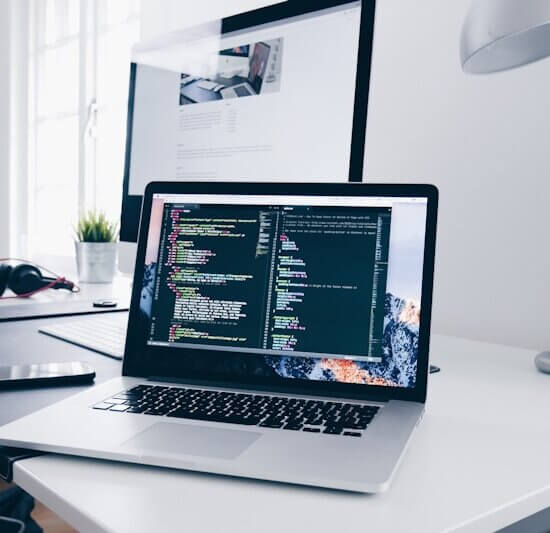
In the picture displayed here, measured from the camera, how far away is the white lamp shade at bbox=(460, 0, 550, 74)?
1.85ft

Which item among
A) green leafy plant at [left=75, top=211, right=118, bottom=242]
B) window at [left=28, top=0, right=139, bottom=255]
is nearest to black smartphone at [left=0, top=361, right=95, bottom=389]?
green leafy plant at [left=75, top=211, right=118, bottom=242]

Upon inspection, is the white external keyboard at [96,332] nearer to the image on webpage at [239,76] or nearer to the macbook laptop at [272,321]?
the macbook laptop at [272,321]

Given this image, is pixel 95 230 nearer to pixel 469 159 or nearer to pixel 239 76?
pixel 239 76

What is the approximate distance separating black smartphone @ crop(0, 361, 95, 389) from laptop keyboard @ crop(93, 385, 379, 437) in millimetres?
70

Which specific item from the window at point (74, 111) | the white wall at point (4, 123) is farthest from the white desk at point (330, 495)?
the white wall at point (4, 123)

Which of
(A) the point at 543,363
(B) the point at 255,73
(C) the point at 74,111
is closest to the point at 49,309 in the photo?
(B) the point at 255,73

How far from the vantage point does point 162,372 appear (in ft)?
2.12

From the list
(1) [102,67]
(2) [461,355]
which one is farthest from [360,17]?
(1) [102,67]

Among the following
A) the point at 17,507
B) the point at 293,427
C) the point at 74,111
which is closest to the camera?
the point at 293,427

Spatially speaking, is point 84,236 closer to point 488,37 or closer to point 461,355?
point 461,355

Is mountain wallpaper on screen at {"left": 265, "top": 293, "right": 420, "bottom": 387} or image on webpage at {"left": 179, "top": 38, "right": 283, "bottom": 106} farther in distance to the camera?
image on webpage at {"left": 179, "top": 38, "right": 283, "bottom": 106}

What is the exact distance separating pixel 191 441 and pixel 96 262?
47.7 inches

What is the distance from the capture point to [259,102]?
0.89m

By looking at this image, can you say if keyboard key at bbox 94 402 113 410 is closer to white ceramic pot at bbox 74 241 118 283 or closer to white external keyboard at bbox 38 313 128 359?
white external keyboard at bbox 38 313 128 359
